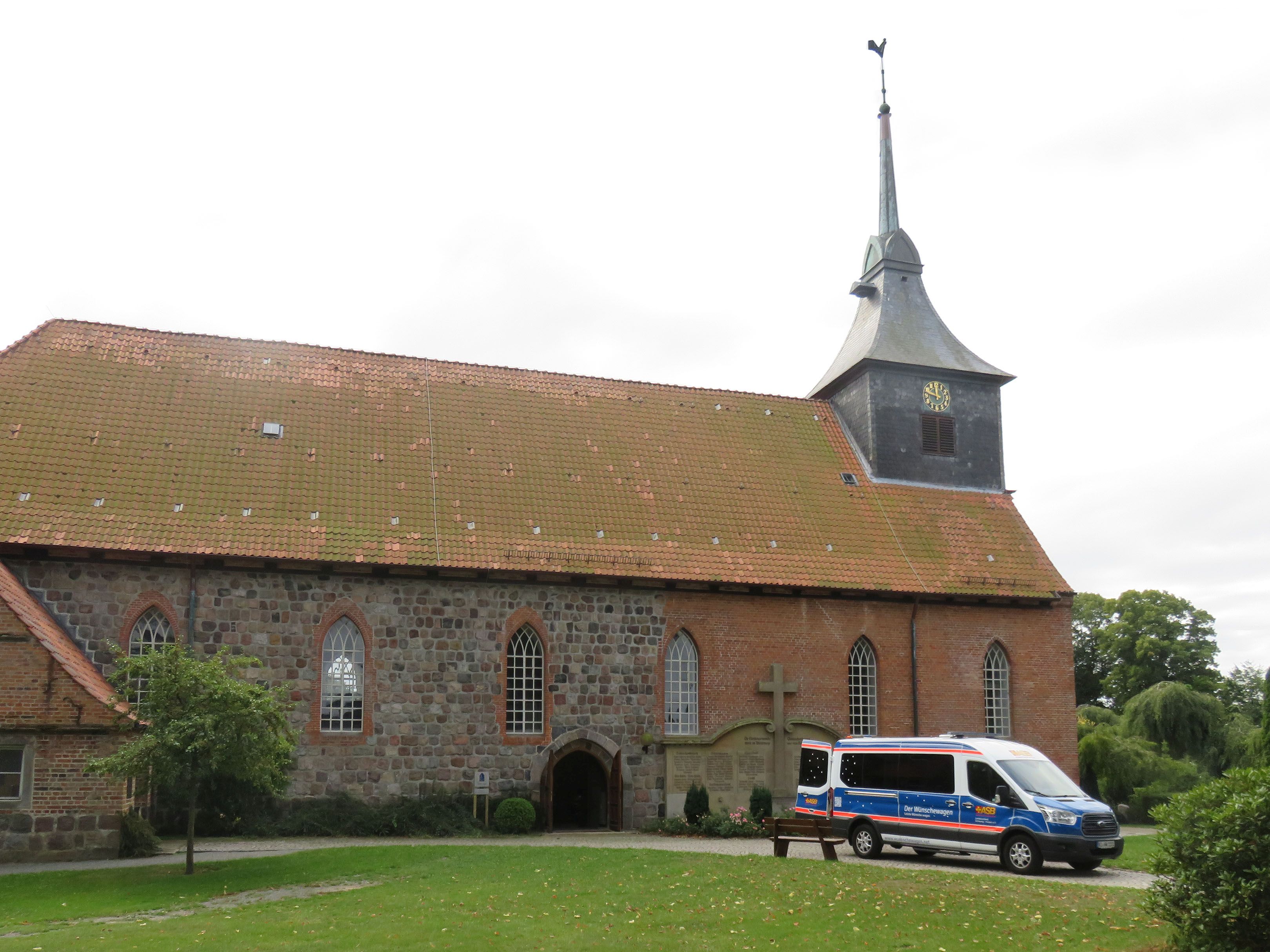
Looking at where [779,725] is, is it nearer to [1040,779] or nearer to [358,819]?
[1040,779]

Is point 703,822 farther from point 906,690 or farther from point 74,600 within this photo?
point 74,600

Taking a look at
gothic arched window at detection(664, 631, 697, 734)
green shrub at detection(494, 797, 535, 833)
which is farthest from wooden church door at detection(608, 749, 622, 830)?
green shrub at detection(494, 797, 535, 833)

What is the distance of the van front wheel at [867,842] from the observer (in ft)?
60.5

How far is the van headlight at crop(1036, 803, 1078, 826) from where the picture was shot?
53.3 ft

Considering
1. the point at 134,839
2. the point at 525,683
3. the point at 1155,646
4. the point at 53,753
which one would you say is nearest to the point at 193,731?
the point at 53,753

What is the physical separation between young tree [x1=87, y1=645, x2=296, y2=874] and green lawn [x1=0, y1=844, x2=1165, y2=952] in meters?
1.46

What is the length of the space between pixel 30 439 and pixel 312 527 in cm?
595

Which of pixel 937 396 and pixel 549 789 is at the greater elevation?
pixel 937 396

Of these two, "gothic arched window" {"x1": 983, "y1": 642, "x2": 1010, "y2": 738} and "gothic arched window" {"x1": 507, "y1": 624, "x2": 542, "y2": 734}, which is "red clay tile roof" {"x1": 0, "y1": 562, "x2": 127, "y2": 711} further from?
"gothic arched window" {"x1": 983, "y1": 642, "x2": 1010, "y2": 738}

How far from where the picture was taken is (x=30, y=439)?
878 inches

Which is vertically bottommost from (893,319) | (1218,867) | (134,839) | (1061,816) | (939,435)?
(134,839)

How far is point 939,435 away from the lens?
30.5 m

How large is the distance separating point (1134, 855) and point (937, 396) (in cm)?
1494

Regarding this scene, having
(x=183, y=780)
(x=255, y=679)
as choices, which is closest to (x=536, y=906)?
(x=183, y=780)
